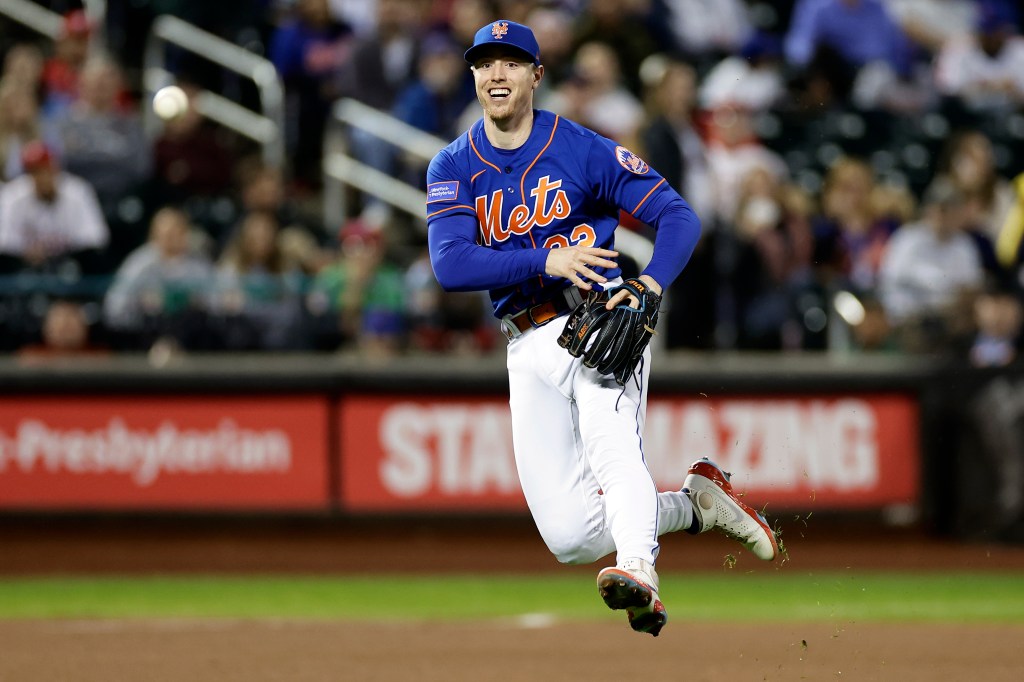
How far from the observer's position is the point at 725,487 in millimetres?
6121

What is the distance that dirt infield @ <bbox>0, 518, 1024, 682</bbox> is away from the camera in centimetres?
683

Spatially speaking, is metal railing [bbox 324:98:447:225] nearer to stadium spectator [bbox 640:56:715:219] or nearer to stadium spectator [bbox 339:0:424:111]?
stadium spectator [bbox 339:0:424:111]

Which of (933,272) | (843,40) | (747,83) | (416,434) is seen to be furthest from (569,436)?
(843,40)

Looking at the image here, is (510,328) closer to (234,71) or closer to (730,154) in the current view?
(730,154)

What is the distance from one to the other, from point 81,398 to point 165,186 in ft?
5.90

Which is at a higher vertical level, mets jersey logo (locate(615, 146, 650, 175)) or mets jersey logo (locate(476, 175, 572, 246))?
mets jersey logo (locate(615, 146, 650, 175))

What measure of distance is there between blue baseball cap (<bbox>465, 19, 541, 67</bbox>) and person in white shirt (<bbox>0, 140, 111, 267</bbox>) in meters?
6.17

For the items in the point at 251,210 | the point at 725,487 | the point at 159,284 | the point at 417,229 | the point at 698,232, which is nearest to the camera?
the point at 698,232

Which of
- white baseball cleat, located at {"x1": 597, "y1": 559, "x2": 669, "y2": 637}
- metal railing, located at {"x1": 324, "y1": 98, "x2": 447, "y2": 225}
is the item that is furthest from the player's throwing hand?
metal railing, located at {"x1": 324, "y1": 98, "x2": 447, "y2": 225}

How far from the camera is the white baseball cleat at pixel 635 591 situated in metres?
5.03

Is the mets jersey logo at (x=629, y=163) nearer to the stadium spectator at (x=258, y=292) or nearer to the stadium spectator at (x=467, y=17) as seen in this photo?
the stadium spectator at (x=258, y=292)

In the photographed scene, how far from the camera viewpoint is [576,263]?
5.22 metres

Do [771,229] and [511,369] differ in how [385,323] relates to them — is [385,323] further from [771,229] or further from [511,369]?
[511,369]

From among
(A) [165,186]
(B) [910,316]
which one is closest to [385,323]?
(A) [165,186]
